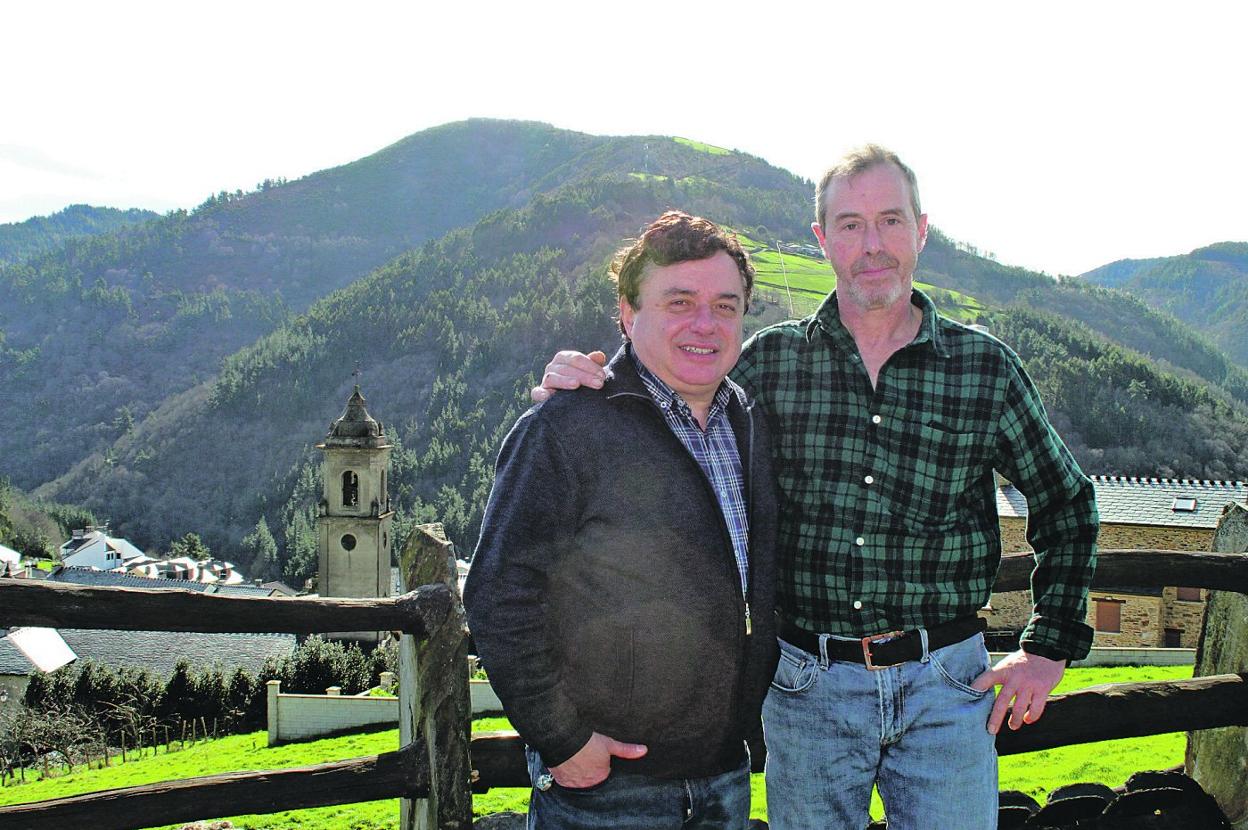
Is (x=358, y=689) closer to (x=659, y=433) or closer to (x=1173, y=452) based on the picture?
(x=659, y=433)

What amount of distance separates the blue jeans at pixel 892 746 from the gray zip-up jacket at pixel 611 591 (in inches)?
13.8

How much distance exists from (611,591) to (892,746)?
1.14 metres

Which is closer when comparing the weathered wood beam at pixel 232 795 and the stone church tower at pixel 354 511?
the weathered wood beam at pixel 232 795

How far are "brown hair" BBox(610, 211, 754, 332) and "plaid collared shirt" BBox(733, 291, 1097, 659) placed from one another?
1.69 feet

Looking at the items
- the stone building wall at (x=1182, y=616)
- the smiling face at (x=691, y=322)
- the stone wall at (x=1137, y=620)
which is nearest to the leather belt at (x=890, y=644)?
the smiling face at (x=691, y=322)

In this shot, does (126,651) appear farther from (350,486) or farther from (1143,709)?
(1143,709)

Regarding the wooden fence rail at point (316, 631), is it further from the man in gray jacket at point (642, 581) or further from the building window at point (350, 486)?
the building window at point (350, 486)

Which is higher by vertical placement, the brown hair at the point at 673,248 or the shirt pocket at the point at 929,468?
the brown hair at the point at 673,248

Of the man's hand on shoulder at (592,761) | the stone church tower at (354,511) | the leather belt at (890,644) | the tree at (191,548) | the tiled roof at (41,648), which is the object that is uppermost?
the leather belt at (890,644)

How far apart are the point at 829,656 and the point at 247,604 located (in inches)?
76.7

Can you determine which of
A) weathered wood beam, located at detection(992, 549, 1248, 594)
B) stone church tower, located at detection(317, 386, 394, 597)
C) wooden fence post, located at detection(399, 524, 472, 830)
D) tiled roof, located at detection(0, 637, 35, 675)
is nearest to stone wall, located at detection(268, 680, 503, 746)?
wooden fence post, located at detection(399, 524, 472, 830)

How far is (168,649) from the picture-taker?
5119cm

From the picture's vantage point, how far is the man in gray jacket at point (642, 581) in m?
2.54

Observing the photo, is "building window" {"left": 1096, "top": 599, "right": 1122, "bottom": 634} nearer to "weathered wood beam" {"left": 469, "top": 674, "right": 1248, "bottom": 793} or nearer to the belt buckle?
"weathered wood beam" {"left": 469, "top": 674, "right": 1248, "bottom": 793}
